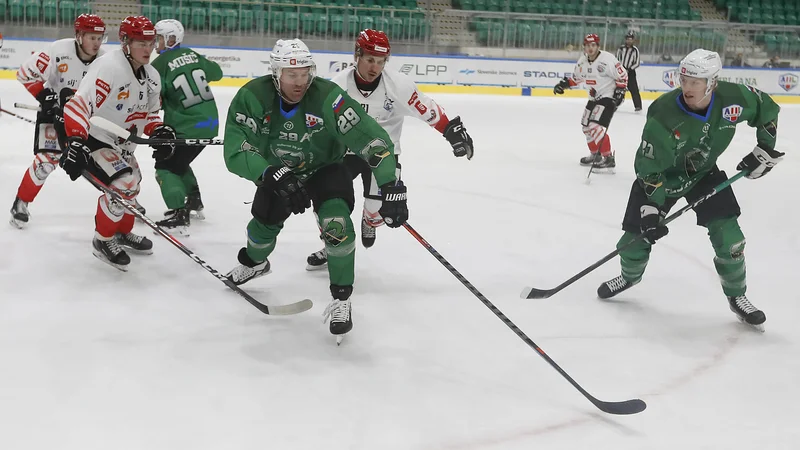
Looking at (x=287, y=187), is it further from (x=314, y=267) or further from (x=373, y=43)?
(x=314, y=267)

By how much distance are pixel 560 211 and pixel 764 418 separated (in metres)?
3.34

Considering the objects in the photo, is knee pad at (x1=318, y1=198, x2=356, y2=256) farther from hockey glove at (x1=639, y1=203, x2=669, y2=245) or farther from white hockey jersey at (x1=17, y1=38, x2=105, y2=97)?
white hockey jersey at (x1=17, y1=38, x2=105, y2=97)

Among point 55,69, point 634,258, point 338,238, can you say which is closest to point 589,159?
point 634,258

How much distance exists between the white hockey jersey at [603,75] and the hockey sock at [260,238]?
5.20 m

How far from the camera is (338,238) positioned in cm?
340

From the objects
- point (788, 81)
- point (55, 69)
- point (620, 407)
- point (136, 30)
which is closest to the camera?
point (620, 407)

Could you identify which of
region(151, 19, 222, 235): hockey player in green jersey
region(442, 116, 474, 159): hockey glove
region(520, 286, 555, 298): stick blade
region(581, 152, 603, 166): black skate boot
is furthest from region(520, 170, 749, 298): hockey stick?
region(581, 152, 603, 166): black skate boot

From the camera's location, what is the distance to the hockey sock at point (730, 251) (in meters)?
3.80

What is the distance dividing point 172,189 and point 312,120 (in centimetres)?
183

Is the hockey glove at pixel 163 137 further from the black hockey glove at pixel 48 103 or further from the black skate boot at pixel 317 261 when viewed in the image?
the black skate boot at pixel 317 261

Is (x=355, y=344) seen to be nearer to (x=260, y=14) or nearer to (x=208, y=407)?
(x=208, y=407)

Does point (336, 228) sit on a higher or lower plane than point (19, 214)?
higher

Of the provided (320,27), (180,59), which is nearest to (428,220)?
(180,59)

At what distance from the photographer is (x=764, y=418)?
300 centimetres
